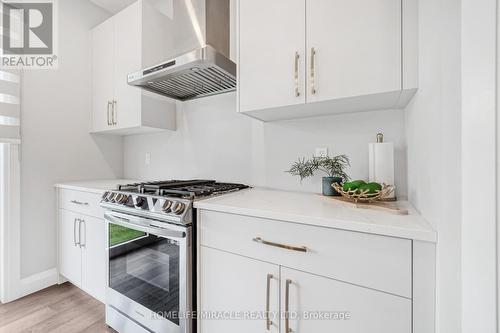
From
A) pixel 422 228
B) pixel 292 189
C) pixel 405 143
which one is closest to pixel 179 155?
pixel 292 189

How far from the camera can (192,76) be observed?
1.54 metres

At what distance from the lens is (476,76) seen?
56cm

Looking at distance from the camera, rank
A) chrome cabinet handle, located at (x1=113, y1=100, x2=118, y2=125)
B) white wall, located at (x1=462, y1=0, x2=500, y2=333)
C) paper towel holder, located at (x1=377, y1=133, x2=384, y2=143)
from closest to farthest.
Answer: white wall, located at (x1=462, y1=0, x2=500, y2=333)
paper towel holder, located at (x1=377, y1=133, x2=384, y2=143)
chrome cabinet handle, located at (x1=113, y1=100, x2=118, y2=125)

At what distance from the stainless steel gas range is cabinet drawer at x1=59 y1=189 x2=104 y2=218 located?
0.24 meters

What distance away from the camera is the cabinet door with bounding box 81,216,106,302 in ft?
5.51

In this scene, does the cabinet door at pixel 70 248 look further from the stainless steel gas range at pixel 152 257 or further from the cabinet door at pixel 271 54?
the cabinet door at pixel 271 54

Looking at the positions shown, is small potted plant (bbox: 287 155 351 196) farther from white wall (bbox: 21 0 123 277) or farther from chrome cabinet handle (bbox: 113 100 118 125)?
white wall (bbox: 21 0 123 277)

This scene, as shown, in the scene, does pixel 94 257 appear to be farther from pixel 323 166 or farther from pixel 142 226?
pixel 323 166

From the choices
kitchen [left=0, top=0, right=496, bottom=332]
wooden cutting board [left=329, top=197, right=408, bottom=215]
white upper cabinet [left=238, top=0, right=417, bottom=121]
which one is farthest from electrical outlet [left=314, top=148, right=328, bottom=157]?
wooden cutting board [left=329, top=197, right=408, bottom=215]

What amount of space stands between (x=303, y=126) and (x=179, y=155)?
120 cm

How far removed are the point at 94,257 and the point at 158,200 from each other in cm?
98

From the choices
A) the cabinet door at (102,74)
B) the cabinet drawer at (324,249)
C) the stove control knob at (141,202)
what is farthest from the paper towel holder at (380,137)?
the cabinet door at (102,74)

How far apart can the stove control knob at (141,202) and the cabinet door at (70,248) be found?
940mm

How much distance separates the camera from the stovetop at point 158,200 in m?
1.16
